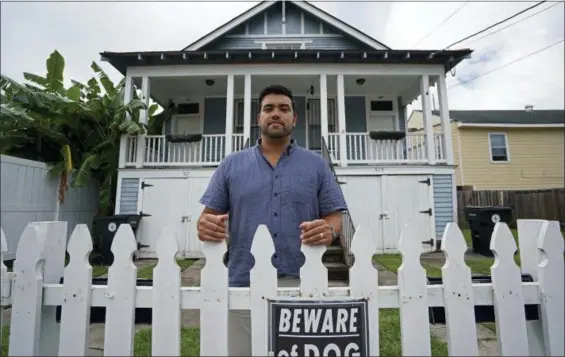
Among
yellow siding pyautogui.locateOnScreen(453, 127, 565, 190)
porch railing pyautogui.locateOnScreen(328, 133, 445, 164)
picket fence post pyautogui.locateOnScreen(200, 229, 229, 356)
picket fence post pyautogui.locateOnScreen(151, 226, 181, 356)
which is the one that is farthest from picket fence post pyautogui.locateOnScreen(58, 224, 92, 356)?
yellow siding pyautogui.locateOnScreen(453, 127, 565, 190)

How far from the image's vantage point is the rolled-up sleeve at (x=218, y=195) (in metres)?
1.52

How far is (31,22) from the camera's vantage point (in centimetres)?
214

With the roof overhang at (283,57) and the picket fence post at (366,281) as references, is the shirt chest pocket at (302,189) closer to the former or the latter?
the picket fence post at (366,281)

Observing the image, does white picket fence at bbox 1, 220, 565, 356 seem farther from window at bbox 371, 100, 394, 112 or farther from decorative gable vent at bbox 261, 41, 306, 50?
decorative gable vent at bbox 261, 41, 306, 50

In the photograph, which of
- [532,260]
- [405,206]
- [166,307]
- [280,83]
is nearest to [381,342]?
[532,260]

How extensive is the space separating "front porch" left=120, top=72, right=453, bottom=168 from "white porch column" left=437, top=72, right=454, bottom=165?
0.03 m

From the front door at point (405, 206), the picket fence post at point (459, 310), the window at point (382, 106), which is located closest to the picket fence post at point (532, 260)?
the picket fence post at point (459, 310)

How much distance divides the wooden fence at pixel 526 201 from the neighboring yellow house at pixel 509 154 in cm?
255

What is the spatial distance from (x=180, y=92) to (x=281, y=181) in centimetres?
884

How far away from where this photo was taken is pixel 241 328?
1.41 meters

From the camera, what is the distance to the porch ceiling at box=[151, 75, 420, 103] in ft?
27.4

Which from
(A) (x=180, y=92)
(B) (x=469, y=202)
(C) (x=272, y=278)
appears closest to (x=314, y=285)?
(C) (x=272, y=278)

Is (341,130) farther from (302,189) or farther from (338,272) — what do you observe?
(302,189)

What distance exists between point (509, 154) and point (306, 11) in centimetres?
1343
